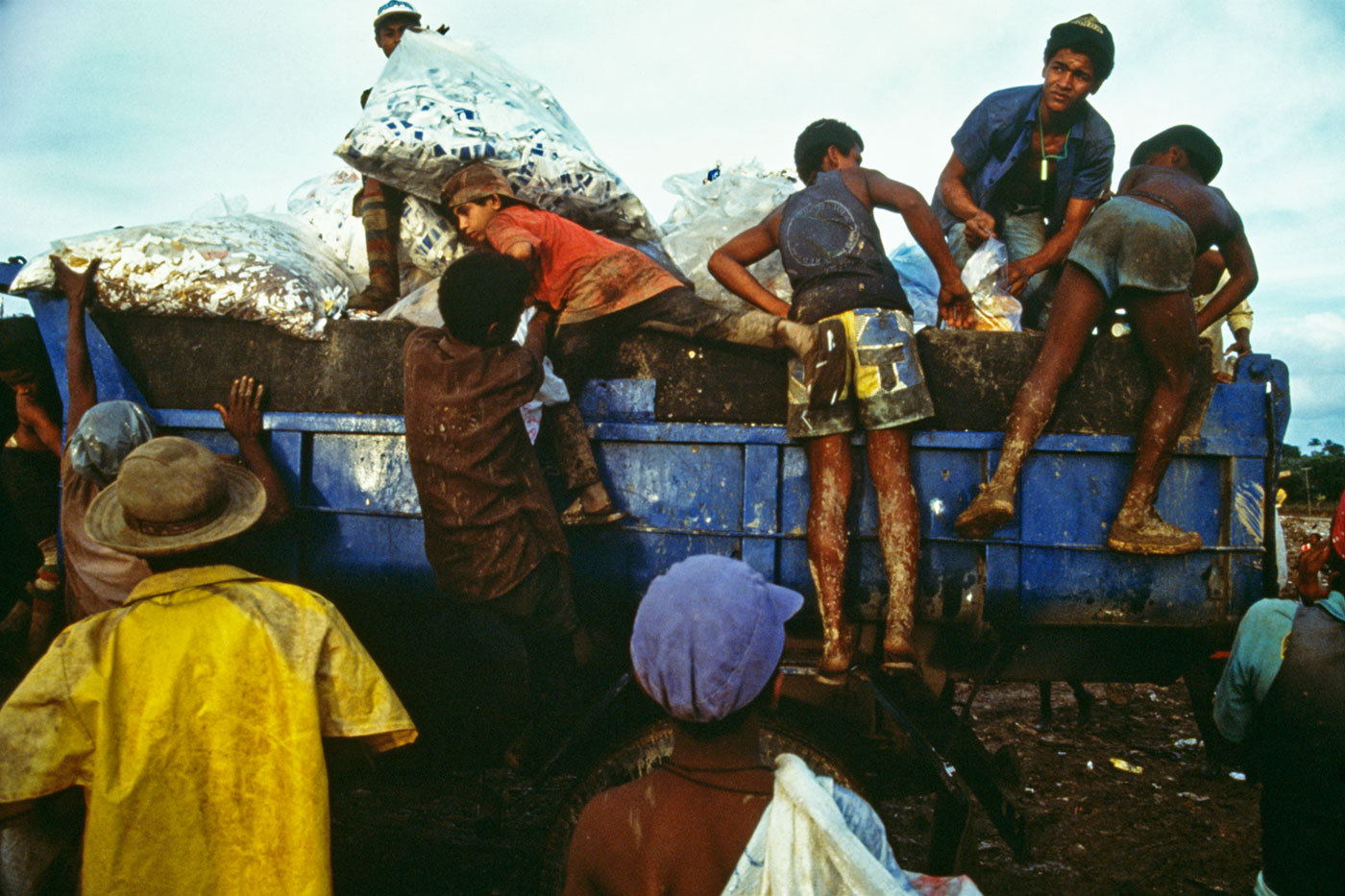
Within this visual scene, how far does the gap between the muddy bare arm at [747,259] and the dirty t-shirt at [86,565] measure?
212 cm

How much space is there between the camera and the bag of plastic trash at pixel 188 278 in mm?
2725


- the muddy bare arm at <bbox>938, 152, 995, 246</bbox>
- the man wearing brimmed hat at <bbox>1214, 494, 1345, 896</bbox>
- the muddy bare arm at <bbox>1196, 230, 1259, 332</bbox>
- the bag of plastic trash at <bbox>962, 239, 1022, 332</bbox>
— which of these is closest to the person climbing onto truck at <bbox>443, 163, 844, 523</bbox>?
the bag of plastic trash at <bbox>962, 239, 1022, 332</bbox>

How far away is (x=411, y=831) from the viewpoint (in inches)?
119

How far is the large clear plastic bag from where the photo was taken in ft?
10.8

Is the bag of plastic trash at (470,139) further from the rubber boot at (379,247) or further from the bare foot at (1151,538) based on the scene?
the bare foot at (1151,538)

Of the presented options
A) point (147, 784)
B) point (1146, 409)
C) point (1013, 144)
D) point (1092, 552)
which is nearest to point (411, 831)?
point (147, 784)

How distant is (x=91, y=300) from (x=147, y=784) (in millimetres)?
1965

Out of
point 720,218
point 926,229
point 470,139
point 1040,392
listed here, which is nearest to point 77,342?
point 470,139

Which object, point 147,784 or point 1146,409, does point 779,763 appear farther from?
point 1146,409

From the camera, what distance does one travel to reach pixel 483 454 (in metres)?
2.16

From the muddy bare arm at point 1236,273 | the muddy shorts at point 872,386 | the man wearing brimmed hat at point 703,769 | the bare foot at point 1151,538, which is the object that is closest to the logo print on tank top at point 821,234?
the muddy shorts at point 872,386

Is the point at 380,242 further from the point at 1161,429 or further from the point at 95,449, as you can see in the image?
the point at 1161,429

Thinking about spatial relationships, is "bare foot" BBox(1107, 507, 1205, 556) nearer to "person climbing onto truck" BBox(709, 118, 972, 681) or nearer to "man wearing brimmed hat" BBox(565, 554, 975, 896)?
"person climbing onto truck" BBox(709, 118, 972, 681)

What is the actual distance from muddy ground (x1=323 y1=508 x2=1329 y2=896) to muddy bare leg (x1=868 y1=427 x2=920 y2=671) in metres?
0.57
